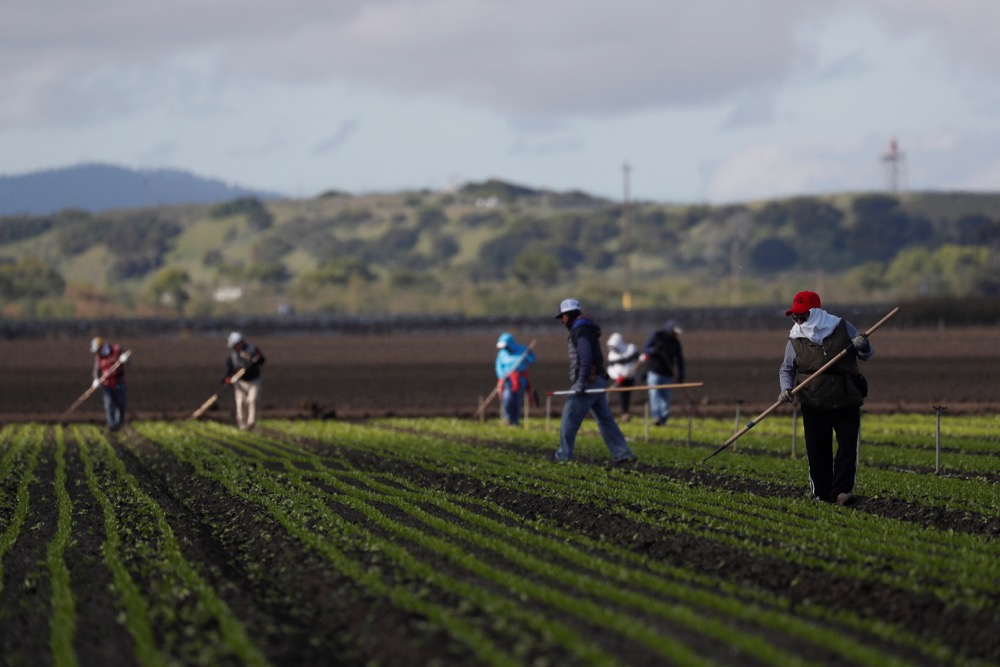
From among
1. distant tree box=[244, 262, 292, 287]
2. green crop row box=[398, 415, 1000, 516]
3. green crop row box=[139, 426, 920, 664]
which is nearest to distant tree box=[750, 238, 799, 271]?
distant tree box=[244, 262, 292, 287]

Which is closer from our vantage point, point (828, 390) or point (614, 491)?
point (828, 390)

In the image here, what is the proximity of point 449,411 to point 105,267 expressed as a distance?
152 metres

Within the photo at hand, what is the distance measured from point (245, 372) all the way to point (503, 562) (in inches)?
714

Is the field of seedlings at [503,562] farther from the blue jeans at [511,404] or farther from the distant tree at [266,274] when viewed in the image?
the distant tree at [266,274]

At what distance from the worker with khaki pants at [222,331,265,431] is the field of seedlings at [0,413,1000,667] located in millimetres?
7826

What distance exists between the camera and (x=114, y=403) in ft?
99.2

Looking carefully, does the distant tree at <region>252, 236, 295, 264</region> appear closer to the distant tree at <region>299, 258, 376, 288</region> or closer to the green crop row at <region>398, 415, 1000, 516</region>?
the distant tree at <region>299, 258, 376, 288</region>

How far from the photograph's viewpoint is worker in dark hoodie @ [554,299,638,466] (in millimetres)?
19312

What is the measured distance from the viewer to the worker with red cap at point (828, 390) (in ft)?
47.1

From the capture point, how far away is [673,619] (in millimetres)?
9195

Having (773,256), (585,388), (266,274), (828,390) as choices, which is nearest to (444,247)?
(266,274)

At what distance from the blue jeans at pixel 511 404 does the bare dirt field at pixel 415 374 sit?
1431 mm

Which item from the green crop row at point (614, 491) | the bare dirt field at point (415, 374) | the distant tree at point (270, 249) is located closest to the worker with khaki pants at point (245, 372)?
the bare dirt field at point (415, 374)

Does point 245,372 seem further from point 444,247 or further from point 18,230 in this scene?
point 18,230
